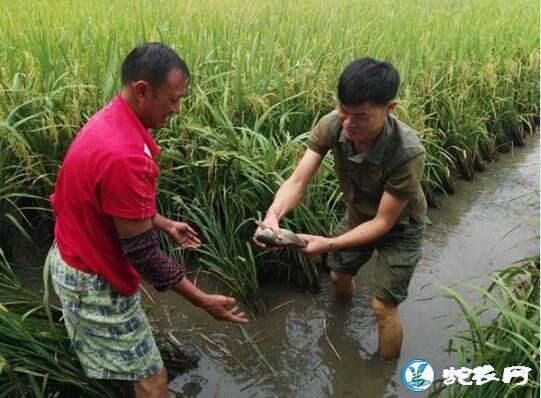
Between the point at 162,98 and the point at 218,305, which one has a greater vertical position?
the point at 162,98

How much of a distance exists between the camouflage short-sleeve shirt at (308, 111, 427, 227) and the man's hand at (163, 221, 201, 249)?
691mm

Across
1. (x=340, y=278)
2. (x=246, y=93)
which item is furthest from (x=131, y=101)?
(x=246, y=93)

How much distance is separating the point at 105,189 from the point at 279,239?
0.80m

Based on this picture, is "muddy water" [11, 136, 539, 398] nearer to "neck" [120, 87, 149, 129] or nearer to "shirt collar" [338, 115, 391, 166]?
"shirt collar" [338, 115, 391, 166]

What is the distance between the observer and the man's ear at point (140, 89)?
55.1 inches

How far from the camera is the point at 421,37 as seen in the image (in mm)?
4574

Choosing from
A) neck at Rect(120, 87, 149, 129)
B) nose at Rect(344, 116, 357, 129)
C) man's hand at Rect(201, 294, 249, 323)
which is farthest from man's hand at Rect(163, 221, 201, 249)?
nose at Rect(344, 116, 357, 129)

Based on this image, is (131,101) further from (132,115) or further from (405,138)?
(405,138)

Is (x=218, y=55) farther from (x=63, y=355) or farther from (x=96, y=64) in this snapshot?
(x=63, y=355)

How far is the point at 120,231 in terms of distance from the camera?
1413 mm

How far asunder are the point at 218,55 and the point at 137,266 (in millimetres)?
2381

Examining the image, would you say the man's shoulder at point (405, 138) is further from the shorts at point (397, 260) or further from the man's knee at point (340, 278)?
the man's knee at point (340, 278)

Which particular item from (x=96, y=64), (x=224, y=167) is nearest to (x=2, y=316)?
(x=224, y=167)

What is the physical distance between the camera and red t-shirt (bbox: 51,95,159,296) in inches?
53.1
